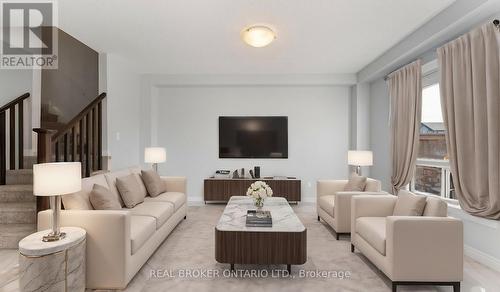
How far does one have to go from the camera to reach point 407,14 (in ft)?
10.2

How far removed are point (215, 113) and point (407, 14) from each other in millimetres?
4053

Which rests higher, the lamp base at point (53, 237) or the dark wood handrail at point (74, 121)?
the dark wood handrail at point (74, 121)

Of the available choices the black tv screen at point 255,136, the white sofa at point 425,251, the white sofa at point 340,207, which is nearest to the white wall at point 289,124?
the black tv screen at point 255,136

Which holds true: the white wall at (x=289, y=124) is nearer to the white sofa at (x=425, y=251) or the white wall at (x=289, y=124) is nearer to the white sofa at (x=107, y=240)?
the white sofa at (x=107, y=240)

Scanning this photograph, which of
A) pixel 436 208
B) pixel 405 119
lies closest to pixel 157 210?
pixel 436 208

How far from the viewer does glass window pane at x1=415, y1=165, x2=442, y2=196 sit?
389 cm

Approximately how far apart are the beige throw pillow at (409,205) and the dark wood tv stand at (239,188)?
264 centimetres

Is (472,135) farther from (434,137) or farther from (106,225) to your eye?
(106,225)

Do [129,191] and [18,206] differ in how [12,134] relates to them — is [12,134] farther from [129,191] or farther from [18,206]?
[129,191]

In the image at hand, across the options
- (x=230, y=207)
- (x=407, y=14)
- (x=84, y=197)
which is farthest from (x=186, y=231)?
(x=407, y=14)

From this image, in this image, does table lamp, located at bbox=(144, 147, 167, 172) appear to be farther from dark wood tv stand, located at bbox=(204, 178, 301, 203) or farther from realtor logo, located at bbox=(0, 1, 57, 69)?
realtor logo, located at bbox=(0, 1, 57, 69)

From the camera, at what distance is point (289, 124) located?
6035 millimetres

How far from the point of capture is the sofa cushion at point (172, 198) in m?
3.92

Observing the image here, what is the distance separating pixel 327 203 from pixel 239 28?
2.81m
